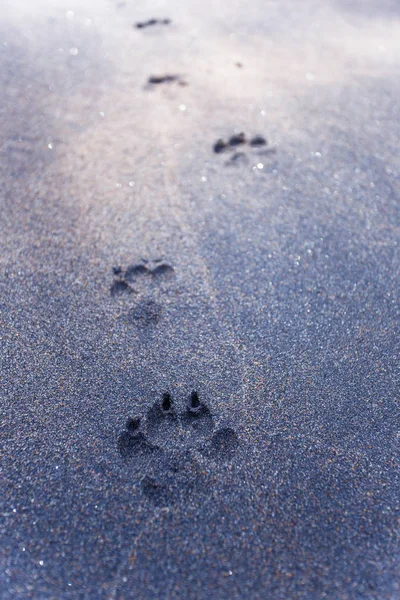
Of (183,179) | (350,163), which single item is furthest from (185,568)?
(350,163)

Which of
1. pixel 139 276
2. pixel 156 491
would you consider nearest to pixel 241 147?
pixel 139 276

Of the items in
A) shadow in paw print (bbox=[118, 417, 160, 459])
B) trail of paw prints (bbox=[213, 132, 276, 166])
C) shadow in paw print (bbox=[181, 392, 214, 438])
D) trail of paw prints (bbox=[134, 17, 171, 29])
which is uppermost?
trail of paw prints (bbox=[134, 17, 171, 29])

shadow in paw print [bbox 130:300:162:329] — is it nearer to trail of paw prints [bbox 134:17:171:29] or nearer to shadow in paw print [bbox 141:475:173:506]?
shadow in paw print [bbox 141:475:173:506]

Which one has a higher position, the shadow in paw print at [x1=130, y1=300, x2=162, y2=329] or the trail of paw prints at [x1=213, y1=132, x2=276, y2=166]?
the trail of paw prints at [x1=213, y1=132, x2=276, y2=166]

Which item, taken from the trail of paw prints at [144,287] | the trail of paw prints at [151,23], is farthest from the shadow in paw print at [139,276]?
the trail of paw prints at [151,23]

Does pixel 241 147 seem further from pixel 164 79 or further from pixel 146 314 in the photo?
pixel 146 314

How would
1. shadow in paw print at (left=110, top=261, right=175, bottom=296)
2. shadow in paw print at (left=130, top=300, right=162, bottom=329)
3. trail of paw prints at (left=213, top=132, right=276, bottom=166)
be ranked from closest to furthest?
shadow in paw print at (left=130, top=300, right=162, bottom=329) → shadow in paw print at (left=110, top=261, right=175, bottom=296) → trail of paw prints at (left=213, top=132, right=276, bottom=166)

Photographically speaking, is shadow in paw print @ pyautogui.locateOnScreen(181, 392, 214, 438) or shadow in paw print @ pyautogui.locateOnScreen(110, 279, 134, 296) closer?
shadow in paw print @ pyautogui.locateOnScreen(181, 392, 214, 438)

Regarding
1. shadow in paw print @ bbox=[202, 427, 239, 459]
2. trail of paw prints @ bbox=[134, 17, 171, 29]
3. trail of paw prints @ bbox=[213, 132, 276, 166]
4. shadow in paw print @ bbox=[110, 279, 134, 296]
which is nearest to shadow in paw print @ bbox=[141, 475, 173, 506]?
shadow in paw print @ bbox=[202, 427, 239, 459]
